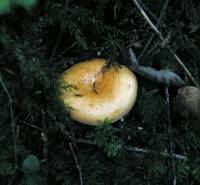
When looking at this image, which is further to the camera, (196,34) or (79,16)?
(196,34)

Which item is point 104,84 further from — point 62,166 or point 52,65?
point 62,166

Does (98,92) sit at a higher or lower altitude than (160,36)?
lower

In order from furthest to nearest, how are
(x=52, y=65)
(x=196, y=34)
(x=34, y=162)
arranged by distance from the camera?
(x=196, y=34)
(x=52, y=65)
(x=34, y=162)

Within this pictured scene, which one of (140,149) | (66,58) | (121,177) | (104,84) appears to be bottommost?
(121,177)

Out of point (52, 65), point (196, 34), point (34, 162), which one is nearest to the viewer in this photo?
point (34, 162)

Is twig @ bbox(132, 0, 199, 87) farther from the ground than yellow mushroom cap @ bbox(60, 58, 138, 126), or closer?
farther from the ground

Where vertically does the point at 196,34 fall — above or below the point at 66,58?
above

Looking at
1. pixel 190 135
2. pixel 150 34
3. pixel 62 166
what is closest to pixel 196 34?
pixel 150 34

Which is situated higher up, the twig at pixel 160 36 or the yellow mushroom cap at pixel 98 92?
the twig at pixel 160 36
